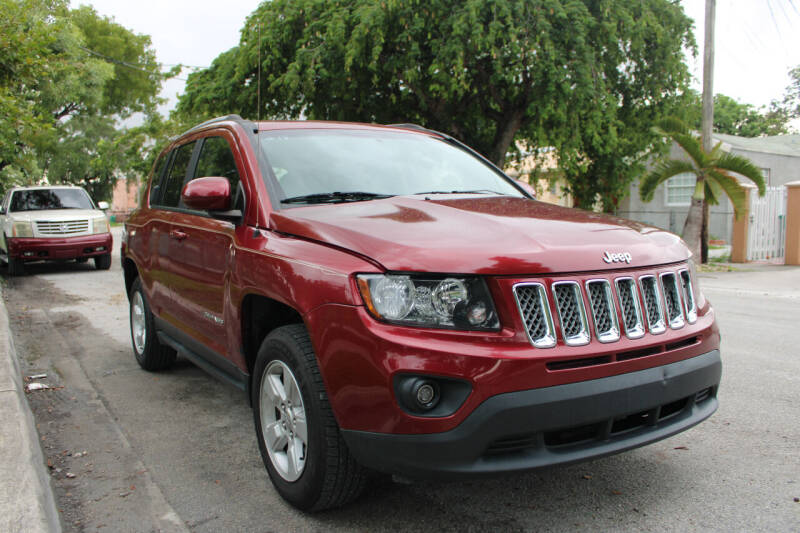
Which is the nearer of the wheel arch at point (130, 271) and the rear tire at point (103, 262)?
the wheel arch at point (130, 271)

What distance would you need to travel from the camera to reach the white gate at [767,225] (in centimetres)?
1617

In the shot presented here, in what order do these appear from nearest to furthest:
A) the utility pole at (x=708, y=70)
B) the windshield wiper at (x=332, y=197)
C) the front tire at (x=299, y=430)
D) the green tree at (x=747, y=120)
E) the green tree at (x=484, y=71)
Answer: the front tire at (x=299, y=430), the windshield wiper at (x=332, y=197), the utility pole at (x=708, y=70), the green tree at (x=484, y=71), the green tree at (x=747, y=120)

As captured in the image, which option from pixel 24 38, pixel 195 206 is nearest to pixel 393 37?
pixel 24 38

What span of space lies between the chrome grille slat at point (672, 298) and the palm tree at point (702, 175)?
13.5m

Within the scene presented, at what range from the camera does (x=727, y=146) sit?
936 inches

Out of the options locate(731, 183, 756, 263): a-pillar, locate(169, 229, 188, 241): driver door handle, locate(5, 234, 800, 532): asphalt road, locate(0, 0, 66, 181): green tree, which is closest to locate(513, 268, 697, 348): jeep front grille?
locate(5, 234, 800, 532): asphalt road

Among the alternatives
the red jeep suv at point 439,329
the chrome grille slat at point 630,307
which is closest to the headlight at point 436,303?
the red jeep suv at point 439,329

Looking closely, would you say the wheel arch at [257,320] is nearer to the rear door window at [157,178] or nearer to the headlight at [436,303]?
the headlight at [436,303]

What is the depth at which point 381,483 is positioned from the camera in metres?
3.27

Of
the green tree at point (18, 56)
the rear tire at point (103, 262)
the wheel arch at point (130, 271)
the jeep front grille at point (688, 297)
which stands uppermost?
the green tree at point (18, 56)

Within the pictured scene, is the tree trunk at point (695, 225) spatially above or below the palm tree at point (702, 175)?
below

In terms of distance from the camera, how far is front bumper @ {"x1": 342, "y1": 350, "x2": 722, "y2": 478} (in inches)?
94.0

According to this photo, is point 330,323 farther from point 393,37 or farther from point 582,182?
point 582,182

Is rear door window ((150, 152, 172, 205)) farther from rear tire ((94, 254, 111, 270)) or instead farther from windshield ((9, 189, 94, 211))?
windshield ((9, 189, 94, 211))
